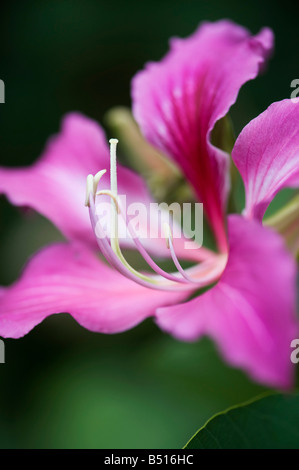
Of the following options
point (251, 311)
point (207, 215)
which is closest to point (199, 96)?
point (207, 215)

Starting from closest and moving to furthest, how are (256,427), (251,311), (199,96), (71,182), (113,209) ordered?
1. (251,311)
2. (256,427)
3. (113,209)
4. (199,96)
5. (71,182)

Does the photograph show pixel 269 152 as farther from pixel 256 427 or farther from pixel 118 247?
pixel 256 427

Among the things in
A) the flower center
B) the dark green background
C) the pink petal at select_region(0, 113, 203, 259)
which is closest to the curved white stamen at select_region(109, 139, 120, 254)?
the flower center

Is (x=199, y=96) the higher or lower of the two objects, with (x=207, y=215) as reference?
higher

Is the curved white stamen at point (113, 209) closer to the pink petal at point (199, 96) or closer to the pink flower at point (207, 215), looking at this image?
the pink flower at point (207, 215)

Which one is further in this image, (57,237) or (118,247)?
(57,237)

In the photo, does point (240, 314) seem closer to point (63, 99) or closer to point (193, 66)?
point (193, 66)

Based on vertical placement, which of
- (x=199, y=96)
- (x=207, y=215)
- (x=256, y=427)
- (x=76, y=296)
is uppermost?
(x=199, y=96)
